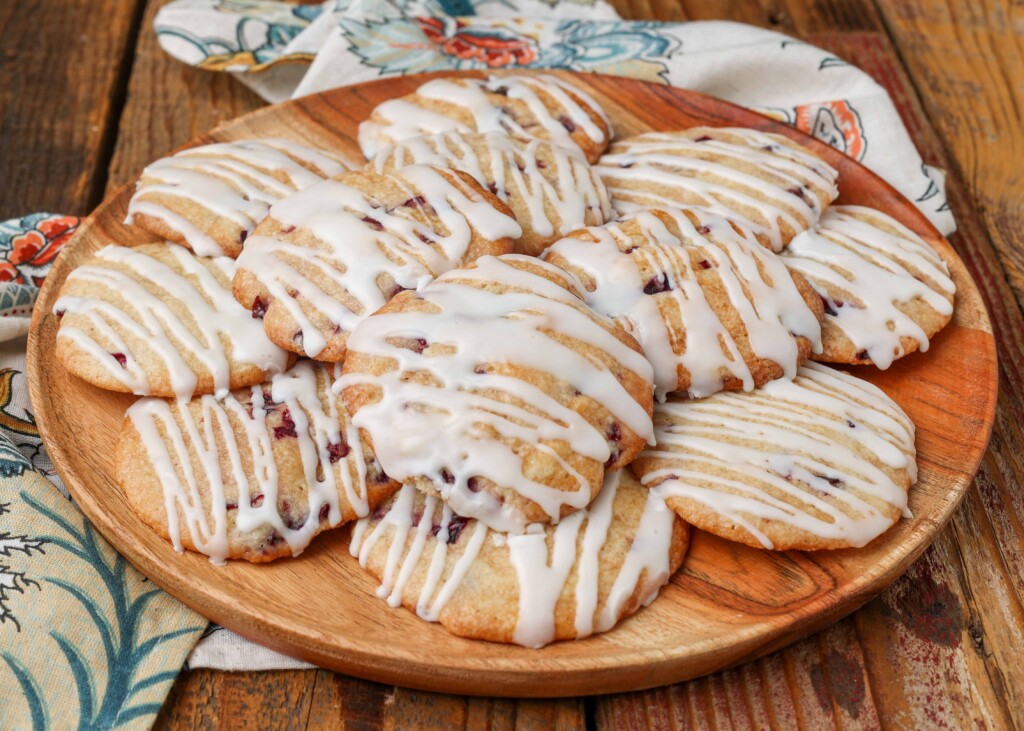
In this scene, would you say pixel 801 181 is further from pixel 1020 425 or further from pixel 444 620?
pixel 444 620

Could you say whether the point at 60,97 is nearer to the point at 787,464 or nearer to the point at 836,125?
the point at 836,125

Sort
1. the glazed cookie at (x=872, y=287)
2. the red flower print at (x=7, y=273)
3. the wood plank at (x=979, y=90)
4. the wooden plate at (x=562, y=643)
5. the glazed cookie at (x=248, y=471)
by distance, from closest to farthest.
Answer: the wooden plate at (x=562, y=643), the glazed cookie at (x=248, y=471), the glazed cookie at (x=872, y=287), the red flower print at (x=7, y=273), the wood plank at (x=979, y=90)

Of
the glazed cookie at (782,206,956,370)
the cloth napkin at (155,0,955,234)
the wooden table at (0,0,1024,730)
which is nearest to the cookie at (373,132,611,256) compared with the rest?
the glazed cookie at (782,206,956,370)

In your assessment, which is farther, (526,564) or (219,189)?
(219,189)

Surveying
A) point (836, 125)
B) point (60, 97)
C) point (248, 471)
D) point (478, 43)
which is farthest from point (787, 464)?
point (60, 97)

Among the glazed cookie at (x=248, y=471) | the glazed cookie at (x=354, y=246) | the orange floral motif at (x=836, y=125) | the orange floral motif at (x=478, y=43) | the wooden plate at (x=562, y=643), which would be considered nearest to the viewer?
the wooden plate at (x=562, y=643)

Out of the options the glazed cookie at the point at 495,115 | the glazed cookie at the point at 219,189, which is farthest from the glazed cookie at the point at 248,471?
the glazed cookie at the point at 495,115

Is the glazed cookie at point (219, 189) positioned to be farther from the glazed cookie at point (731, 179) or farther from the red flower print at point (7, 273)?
the glazed cookie at point (731, 179)
